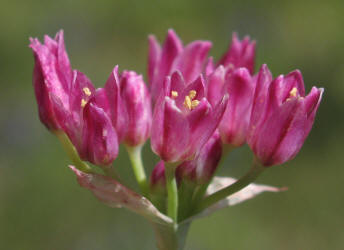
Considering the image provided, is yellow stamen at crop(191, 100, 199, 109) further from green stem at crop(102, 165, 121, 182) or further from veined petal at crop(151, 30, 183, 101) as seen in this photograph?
veined petal at crop(151, 30, 183, 101)

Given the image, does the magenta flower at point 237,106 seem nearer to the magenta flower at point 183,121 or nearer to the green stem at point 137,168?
the magenta flower at point 183,121

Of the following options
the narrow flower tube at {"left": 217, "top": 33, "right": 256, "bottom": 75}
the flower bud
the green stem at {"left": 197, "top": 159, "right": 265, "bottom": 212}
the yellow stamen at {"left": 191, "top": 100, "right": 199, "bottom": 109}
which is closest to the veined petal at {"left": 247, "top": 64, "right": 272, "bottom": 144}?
the green stem at {"left": 197, "top": 159, "right": 265, "bottom": 212}

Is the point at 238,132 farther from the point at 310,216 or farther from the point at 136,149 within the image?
the point at 310,216

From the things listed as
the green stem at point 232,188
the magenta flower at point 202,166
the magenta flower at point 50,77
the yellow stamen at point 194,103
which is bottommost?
the green stem at point 232,188

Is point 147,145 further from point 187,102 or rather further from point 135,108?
point 187,102

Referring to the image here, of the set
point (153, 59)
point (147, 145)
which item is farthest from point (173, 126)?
point (147, 145)

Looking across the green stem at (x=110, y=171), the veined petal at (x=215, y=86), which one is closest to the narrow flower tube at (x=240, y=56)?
the veined petal at (x=215, y=86)

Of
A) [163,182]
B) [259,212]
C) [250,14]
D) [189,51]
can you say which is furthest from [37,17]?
[163,182]
